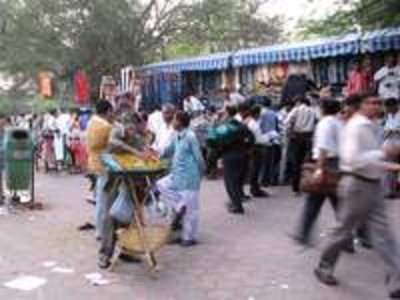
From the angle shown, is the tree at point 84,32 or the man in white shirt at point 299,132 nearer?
the man in white shirt at point 299,132

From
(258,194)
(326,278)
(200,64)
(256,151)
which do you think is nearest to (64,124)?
(200,64)

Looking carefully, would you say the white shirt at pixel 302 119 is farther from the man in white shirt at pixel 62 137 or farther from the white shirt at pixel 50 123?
the white shirt at pixel 50 123

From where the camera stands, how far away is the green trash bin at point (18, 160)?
13.1m

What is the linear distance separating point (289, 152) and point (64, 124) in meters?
8.10

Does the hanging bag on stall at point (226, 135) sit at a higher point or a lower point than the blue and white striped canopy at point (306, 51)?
lower

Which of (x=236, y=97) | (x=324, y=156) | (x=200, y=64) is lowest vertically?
(x=324, y=156)

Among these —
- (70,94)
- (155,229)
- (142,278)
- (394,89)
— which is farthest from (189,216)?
(70,94)

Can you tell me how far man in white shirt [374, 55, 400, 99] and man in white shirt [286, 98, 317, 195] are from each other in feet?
4.10

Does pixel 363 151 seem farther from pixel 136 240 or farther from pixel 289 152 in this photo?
pixel 289 152

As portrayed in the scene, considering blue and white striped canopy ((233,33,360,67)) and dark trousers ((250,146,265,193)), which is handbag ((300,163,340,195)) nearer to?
dark trousers ((250,146,265,193))

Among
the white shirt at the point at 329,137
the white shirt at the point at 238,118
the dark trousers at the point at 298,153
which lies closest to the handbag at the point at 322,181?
the white shirt at the point at 329,137

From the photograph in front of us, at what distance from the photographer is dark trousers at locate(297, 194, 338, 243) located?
26.6 ft

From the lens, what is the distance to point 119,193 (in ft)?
27.6

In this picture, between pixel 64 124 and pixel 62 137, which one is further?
pixel 64 124
